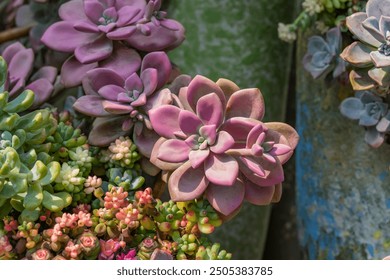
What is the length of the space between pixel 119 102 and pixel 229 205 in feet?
0.47

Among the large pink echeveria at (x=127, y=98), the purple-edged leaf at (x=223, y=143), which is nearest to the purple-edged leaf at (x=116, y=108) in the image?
the large pink echeveria at (x=127, y=98)

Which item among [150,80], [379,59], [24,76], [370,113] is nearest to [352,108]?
[370,113]

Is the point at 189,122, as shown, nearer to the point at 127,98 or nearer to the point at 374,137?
the point at 127,98

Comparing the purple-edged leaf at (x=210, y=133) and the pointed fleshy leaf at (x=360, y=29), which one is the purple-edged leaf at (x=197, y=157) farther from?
the pointed fleshy leaf at (x=360, y=29)

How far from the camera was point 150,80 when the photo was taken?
0.63 meters

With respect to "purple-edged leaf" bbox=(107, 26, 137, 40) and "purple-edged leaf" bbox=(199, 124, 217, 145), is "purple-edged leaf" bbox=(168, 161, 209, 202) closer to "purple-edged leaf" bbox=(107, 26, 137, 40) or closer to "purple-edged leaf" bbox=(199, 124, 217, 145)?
"purple-edged leaf" bbox=(199, 124, 217, 145)

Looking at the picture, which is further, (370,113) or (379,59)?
(370,113)

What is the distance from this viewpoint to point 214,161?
0.57m

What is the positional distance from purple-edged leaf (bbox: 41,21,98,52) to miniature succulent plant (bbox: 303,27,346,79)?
10.2 inches

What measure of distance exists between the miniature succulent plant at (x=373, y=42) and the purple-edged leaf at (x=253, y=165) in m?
0.14

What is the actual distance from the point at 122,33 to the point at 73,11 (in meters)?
0.08

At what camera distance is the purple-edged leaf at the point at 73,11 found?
2.23 feet

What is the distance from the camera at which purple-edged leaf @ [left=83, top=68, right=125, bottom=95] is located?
637 mm

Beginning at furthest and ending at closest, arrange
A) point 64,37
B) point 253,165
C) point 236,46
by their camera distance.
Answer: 1. point 236,46
2. point 64,37
3. point 253,165
